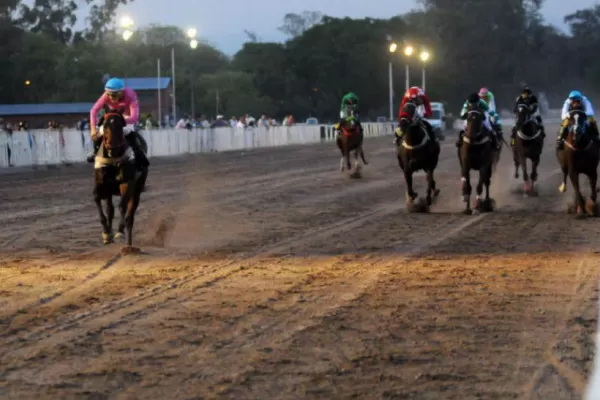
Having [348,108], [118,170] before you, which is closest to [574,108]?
[118,170]

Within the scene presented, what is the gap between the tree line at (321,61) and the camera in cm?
9481

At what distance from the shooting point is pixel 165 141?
4509cm

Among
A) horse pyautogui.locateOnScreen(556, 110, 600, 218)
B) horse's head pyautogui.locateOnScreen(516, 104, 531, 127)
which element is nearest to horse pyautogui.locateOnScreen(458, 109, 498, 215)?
horse pyautogui.locateOnScreen(556, 110, 600, 218)

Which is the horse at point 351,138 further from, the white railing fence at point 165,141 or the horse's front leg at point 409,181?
the white railing fence at point 165,141

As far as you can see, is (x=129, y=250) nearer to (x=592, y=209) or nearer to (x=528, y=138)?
(x=592, y=209)

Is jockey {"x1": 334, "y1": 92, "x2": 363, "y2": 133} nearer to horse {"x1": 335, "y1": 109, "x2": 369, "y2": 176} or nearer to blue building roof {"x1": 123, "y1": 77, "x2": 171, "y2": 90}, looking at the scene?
horse {"x1": 335, "y1": 109, "x2": 369, "y2": 176}

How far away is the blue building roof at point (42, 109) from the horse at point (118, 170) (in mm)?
66969

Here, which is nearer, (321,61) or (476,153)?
(476,153)

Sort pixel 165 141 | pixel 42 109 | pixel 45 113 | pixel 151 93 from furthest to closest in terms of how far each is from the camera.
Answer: pixel 151 93, pixel 42 109, pixel 45 113, pixel 165 141

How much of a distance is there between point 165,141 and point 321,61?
204ft

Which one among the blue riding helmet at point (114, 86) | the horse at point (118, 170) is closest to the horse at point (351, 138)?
the horse at point (118, 170)

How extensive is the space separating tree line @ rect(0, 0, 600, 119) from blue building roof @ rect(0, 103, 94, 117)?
361 centimetres

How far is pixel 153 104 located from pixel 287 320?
96009 millimetres

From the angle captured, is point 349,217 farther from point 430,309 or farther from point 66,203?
point 430,309
